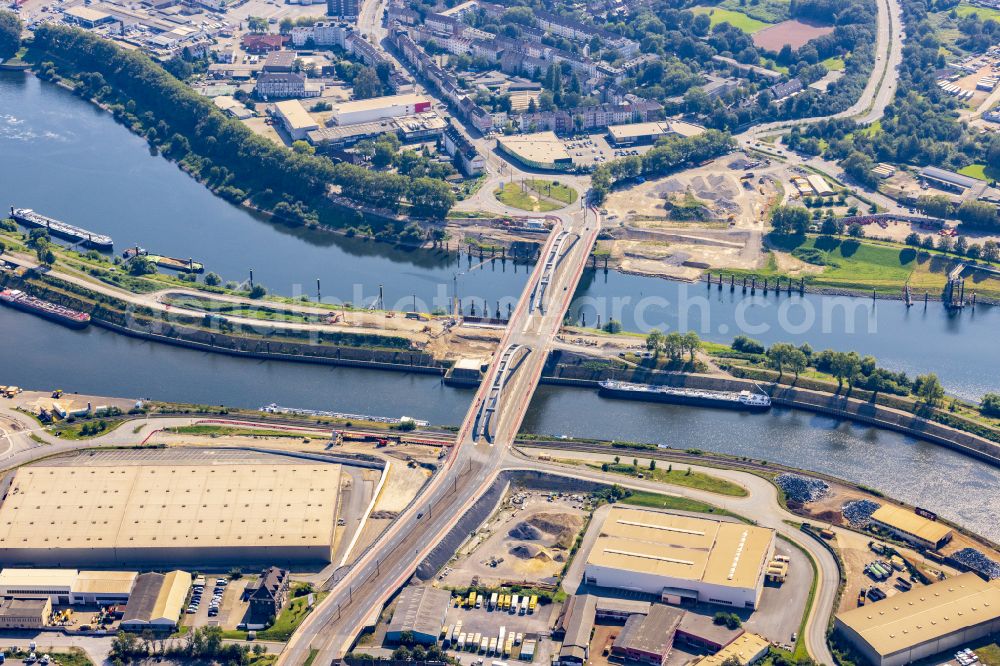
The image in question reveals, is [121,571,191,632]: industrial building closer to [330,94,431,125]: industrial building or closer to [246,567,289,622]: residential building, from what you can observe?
[246,567,289,622]: residential building

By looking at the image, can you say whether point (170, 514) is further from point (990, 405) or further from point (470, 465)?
point (990, 405)

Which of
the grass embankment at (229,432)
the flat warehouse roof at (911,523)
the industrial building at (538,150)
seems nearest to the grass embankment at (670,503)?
the flat warehouse roof at (911,523)

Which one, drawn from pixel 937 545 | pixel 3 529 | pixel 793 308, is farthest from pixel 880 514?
pixel 3 529

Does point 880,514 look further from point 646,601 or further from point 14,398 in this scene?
point 14,398

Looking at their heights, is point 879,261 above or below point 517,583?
above

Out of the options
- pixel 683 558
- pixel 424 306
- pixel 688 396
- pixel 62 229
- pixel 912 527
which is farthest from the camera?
pixel 62 229

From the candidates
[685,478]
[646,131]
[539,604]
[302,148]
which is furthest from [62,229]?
[539,604]
